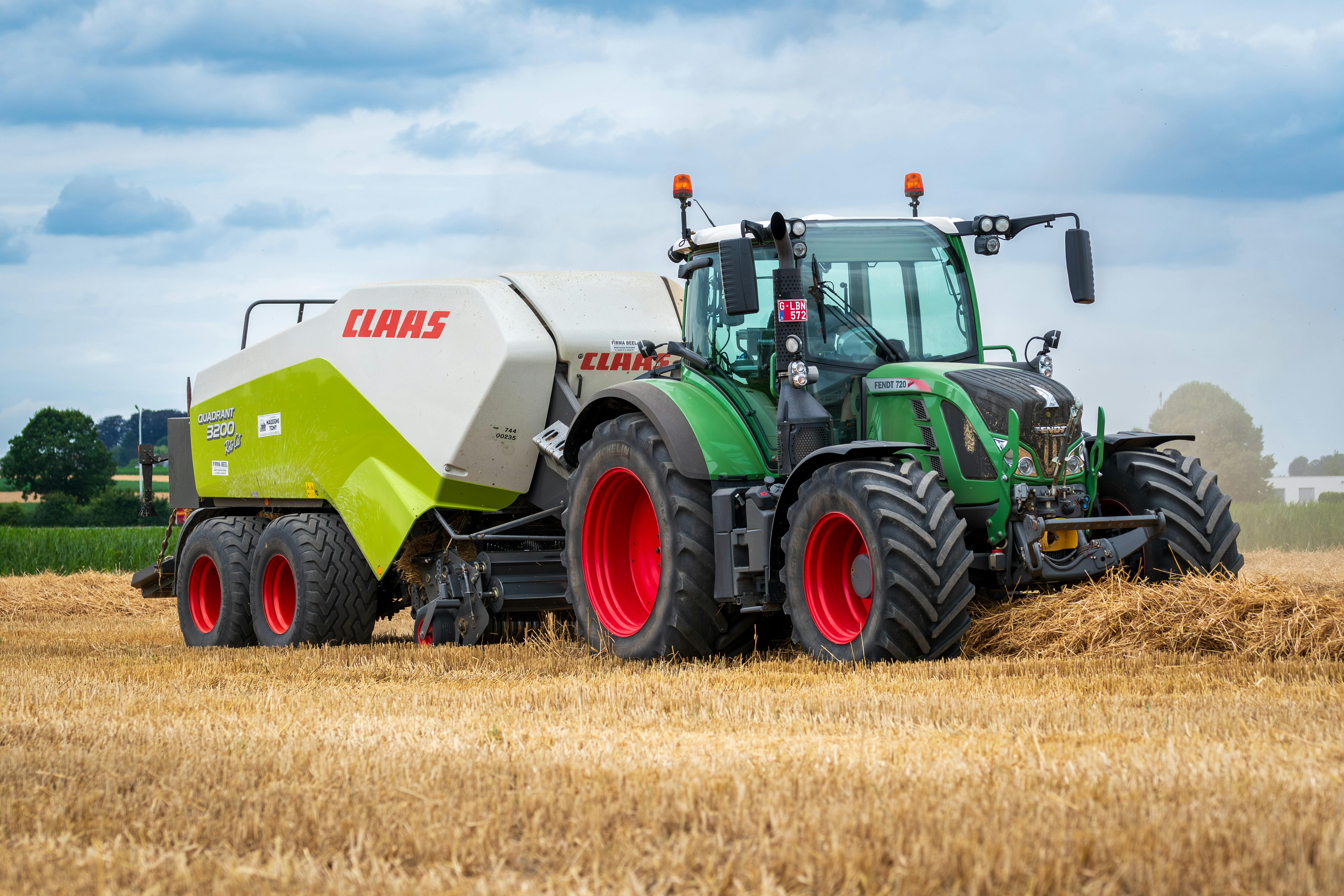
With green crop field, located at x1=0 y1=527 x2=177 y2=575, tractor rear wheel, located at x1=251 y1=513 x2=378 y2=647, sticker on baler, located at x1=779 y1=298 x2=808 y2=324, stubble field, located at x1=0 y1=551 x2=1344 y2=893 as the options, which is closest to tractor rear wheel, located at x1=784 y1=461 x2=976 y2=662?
stubble field, located at x1=0 y1=551 x2=1344 y2=893

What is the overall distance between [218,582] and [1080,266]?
308 inches

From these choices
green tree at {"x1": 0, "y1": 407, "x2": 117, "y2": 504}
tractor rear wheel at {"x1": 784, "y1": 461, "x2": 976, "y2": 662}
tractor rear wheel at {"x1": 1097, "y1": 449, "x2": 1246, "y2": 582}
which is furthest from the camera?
green tree at {"x1": 0, "y1": 407, "x2": 117, "y2": 504}

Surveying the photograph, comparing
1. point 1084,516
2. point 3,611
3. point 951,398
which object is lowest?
point 3,611

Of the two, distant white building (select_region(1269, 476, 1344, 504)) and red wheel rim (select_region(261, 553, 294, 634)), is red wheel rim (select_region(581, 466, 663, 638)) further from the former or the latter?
distant white building (select_region(1269, 476, 1344, 504))

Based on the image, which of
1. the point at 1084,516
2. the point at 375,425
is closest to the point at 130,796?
the point at 1084,516

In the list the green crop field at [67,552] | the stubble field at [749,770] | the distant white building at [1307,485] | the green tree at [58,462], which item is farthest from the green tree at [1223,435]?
the green tree at [58,462]

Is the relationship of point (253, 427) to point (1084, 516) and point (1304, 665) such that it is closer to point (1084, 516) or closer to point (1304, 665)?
point (1084, 516)

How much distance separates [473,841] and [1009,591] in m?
4.40

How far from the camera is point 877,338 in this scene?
24.5ft

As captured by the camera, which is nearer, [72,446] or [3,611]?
[3,611]

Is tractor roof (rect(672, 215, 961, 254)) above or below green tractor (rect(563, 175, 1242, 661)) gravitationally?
above

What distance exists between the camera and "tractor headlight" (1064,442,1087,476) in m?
7.10

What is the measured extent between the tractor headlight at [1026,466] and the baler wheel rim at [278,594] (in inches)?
238

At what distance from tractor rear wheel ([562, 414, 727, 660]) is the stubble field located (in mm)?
391
